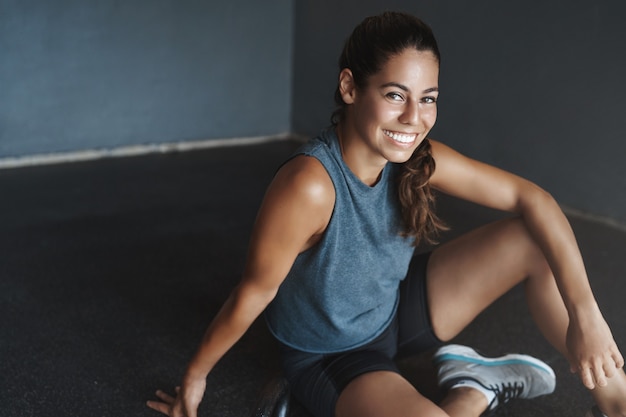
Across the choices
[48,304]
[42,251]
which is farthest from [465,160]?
[42,251]

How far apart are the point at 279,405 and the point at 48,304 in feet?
3.18

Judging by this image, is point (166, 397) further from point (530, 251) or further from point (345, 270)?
point (530, 251)

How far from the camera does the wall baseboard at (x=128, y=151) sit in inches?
142

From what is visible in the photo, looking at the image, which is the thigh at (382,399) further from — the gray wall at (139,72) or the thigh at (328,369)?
the gray wall at (139,72)

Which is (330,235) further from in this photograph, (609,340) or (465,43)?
(465,43)

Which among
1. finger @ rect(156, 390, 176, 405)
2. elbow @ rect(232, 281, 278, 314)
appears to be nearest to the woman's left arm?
elbow @ rect(232, 281, 278, 314)

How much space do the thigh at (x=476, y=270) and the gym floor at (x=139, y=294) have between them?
9.6 inches

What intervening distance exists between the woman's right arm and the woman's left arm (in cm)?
31

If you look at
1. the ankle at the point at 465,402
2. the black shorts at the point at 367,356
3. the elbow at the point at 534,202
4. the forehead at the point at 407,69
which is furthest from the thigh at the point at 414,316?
the forehead at the point at 407,69

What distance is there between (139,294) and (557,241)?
1292 millimetres

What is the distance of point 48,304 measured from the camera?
1.96 meters

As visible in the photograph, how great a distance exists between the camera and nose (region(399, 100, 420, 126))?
3.73 feet

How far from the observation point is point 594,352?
→ 45.8 inches

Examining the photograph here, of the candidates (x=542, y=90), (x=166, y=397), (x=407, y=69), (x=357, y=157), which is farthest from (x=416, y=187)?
(x=542, y=90)
